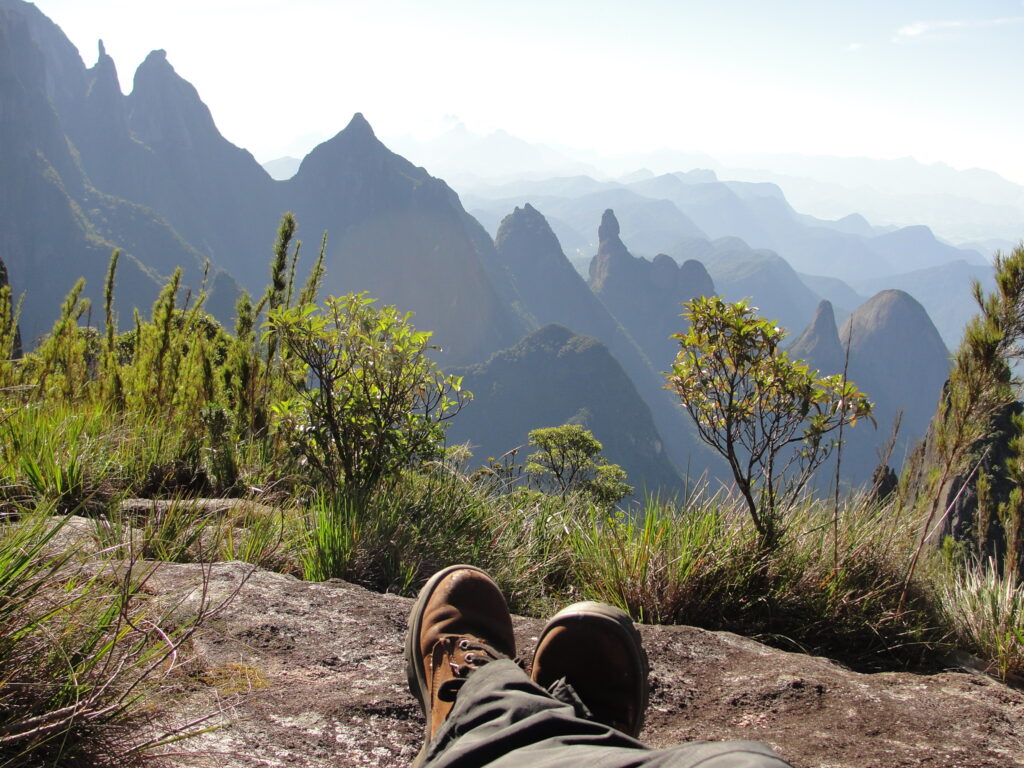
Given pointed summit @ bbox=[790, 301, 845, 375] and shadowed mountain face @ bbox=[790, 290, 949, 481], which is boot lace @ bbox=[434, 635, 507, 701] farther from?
pointed summit @ bbox=[790, 301, 845, 375]

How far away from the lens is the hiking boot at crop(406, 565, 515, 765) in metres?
1.83

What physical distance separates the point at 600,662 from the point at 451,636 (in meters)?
0.45

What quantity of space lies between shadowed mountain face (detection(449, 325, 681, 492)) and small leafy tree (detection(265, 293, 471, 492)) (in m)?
112

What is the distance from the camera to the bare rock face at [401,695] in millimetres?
1763

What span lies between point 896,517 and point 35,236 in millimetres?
133081

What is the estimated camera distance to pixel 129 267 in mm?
103375

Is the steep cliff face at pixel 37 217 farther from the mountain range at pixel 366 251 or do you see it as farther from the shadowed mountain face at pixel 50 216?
the mountain range at pixel 366 251

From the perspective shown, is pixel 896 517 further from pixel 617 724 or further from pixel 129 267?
pixel 129 267

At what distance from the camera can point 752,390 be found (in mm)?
4023

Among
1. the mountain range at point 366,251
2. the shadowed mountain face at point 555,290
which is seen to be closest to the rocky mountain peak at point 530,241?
the shadowed mountain face at point 555,290

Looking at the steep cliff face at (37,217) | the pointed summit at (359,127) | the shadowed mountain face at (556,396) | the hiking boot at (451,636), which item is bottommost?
the shadowed mountain face at (556,396)

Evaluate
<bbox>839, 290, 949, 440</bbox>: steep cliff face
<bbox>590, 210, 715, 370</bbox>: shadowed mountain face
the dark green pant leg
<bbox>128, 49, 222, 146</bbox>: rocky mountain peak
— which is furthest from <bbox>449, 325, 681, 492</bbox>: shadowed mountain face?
the dark green pant leg

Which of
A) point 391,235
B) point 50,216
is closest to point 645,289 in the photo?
point 391,235

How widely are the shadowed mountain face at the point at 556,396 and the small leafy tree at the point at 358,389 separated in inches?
4406
